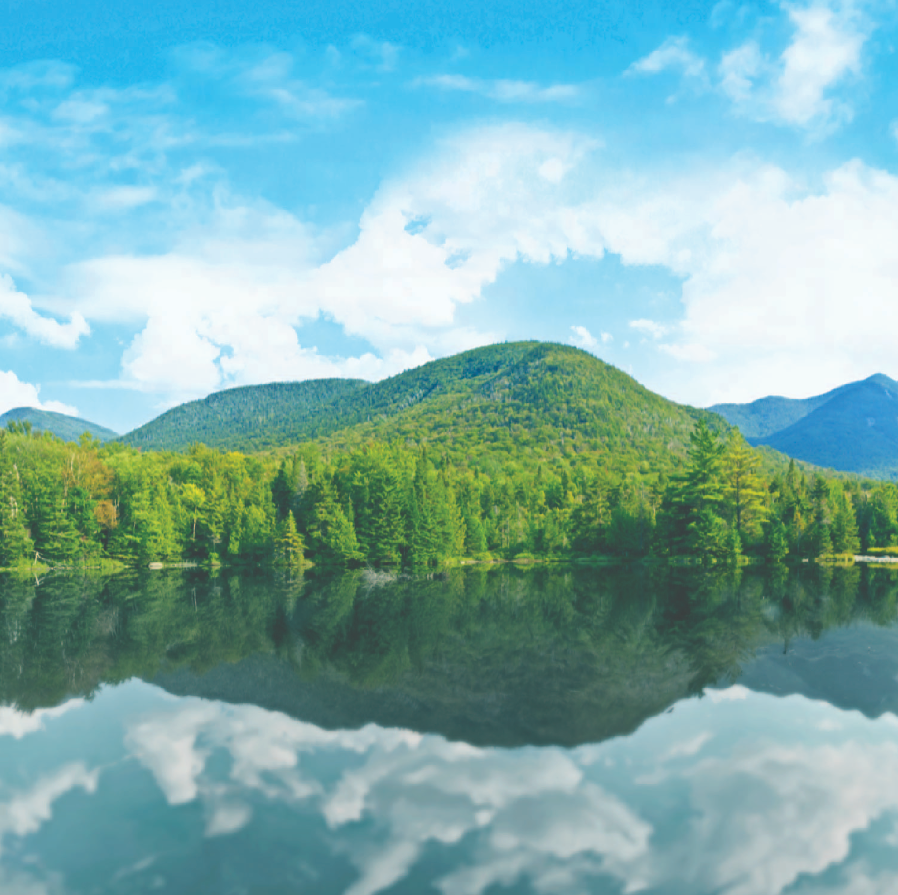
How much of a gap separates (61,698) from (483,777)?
1555 cm

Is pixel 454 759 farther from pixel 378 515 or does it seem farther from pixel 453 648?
pixel 378 515

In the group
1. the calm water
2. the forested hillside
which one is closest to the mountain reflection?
the calm water

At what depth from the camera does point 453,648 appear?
27.2 metres

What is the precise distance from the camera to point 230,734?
1773 centimetres

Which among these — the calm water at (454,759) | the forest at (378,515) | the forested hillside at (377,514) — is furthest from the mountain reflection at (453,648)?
the forested hillside at (377,514)

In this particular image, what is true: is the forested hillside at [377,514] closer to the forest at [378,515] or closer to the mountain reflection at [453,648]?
the forest at [378,515]

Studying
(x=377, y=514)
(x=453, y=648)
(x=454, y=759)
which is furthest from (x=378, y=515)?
(x=454, y=759)

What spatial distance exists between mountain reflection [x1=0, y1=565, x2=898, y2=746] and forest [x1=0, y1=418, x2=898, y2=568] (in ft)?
71.1

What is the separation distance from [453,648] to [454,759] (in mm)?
11680

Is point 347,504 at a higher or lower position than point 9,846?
higher

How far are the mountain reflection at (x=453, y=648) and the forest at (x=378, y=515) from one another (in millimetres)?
21680

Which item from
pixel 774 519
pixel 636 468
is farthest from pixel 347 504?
pixel 636 468

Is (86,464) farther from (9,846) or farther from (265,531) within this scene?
(9,846)

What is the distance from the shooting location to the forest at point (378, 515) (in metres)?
70.6
